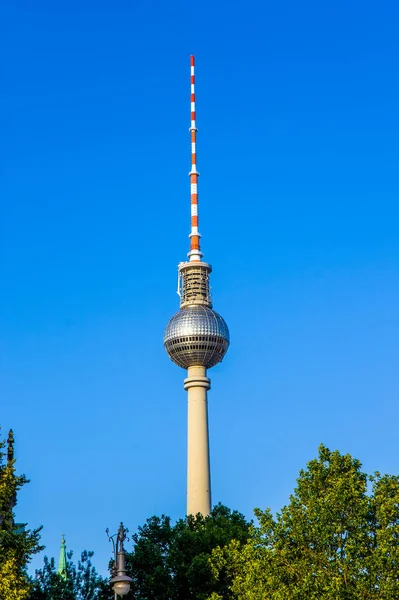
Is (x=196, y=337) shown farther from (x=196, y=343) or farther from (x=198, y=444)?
(x=198, y=444)

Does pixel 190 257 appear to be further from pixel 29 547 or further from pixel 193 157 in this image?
pixel 29 547

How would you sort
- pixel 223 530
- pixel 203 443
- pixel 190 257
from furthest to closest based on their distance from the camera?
1. pixel 190 257
2. pixel 203 443
3. pixel 223 530

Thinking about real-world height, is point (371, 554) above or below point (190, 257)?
below

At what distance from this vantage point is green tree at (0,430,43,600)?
156 ft

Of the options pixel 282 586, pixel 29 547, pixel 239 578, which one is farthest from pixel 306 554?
pixel 29 547

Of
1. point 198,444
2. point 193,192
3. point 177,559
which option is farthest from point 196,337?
point 177,559

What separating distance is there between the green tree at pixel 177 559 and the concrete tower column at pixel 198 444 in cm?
3896

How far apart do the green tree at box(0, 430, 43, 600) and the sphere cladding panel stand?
236 feet

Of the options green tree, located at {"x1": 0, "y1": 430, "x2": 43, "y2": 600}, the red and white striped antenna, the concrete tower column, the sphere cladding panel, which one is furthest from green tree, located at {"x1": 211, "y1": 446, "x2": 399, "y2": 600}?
the red and white striped antenna

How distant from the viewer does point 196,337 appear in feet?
420

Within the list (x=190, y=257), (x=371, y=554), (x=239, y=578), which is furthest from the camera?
(x=190, y=257)

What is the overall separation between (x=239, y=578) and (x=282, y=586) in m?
6.32

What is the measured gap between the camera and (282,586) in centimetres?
4844

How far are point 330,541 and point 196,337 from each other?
3149 inches
